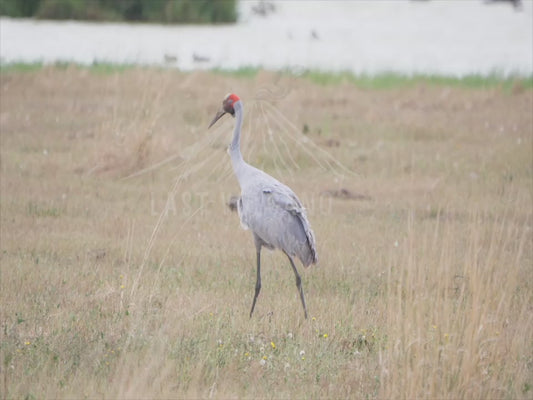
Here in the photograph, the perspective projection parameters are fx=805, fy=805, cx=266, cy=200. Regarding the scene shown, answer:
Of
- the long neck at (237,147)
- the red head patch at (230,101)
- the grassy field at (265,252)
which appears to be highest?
the red head patch at (230,101)

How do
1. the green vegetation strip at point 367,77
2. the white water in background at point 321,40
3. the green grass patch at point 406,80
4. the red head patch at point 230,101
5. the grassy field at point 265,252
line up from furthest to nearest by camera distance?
the white water in background at point 321,40 → the green grass patch at point 406,80 → the green vegetation strip at point 367,77 → the red head patch at point 230,101 → the grassy field at point 265,252

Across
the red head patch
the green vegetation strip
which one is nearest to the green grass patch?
the green vegetation strip

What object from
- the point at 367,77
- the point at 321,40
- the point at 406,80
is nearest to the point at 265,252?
the point at 406,80

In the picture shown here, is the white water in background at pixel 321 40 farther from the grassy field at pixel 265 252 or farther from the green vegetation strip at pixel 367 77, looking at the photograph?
the grassy field at pixel 265 252

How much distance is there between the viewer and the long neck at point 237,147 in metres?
6.37

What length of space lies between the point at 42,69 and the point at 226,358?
1417cm

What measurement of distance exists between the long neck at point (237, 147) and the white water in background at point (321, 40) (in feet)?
38.6

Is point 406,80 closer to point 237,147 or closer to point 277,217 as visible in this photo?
point 237,147

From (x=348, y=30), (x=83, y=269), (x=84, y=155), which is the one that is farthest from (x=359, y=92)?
(x=348, y=30)

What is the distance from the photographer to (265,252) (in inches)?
309

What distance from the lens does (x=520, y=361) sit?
466 cm

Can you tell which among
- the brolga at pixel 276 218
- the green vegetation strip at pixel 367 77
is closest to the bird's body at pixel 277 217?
the brolga at pixel 276 218

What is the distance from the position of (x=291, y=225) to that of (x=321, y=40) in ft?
83.6

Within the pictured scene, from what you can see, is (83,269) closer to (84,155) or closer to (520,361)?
(520,361)
